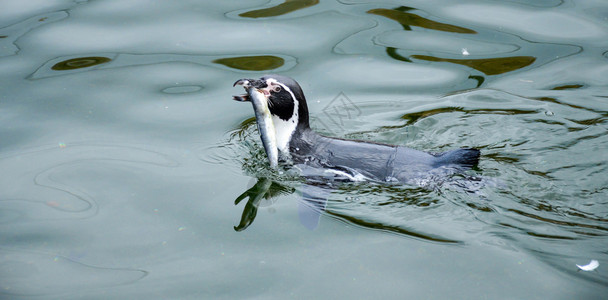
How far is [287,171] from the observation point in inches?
218

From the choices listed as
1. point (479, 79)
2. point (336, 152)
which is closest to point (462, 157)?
point (336, 152)

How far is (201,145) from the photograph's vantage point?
5.93 metres

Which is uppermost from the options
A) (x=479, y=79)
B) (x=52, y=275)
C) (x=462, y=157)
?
(x=462, y=157)

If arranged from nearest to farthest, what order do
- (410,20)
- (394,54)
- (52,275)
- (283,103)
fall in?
(52,275)
(283,103)
(394,54)
(410,20)

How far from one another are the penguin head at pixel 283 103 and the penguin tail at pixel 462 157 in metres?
1.30

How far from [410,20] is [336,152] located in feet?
11.6

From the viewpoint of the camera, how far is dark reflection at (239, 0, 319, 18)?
8.43 metres

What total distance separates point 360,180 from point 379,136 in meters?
1.01

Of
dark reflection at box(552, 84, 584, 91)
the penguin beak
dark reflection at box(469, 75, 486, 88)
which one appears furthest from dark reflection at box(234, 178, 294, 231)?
dark reflection at box(552, 84, 584, 91)

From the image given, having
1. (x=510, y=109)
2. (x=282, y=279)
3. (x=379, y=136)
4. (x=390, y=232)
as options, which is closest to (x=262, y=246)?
(x=282, y=279)

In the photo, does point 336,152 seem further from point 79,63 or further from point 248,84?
point 79,63

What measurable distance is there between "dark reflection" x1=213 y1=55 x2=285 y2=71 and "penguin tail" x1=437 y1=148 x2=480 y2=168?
2858 millimetres

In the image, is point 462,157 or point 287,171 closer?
point 462,157

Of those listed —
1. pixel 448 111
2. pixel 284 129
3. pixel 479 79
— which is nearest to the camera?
pixel 284 129
